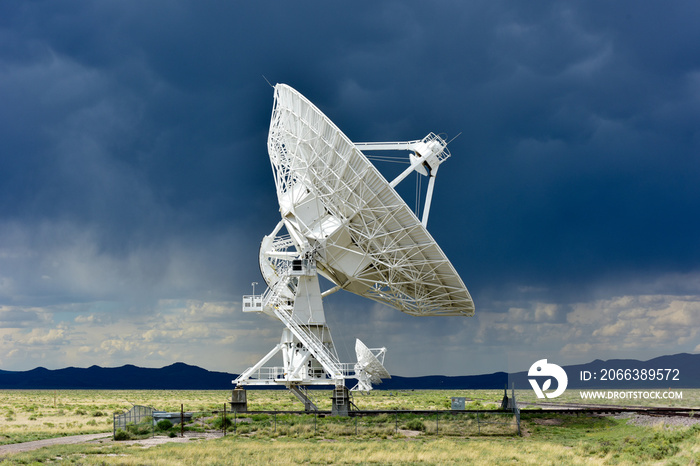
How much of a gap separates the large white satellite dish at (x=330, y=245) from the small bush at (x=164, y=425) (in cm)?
901

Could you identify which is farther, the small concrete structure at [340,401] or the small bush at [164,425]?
the small concrete structure at [340,401]

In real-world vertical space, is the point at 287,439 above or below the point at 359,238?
below

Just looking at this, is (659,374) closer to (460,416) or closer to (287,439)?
(460,416)

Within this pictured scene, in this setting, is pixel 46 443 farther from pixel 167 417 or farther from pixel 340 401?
pixel 340 401

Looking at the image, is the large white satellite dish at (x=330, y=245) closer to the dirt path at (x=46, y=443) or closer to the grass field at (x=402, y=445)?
the grass field at (x=402, y=445)

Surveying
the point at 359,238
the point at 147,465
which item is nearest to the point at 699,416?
the point at 359,238

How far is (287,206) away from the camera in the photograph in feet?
Answer: 136

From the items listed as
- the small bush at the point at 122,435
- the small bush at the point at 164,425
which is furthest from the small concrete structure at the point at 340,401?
the small bush at the point at 122,435

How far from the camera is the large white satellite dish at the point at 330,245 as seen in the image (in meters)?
35.4

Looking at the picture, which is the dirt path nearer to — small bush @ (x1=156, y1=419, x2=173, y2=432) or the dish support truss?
small bush @ (x1=156, y1=419, x2=173, y2=432)

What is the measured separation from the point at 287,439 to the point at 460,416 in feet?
37.6

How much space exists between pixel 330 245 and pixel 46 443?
58.5ft

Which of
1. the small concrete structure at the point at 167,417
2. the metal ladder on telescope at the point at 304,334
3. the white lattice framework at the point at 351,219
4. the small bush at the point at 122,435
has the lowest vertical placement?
the small bush at the point at 122,435

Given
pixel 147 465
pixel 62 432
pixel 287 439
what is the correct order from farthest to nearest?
pixel 62 432 → pixel 287 439 → pixel 147 465
